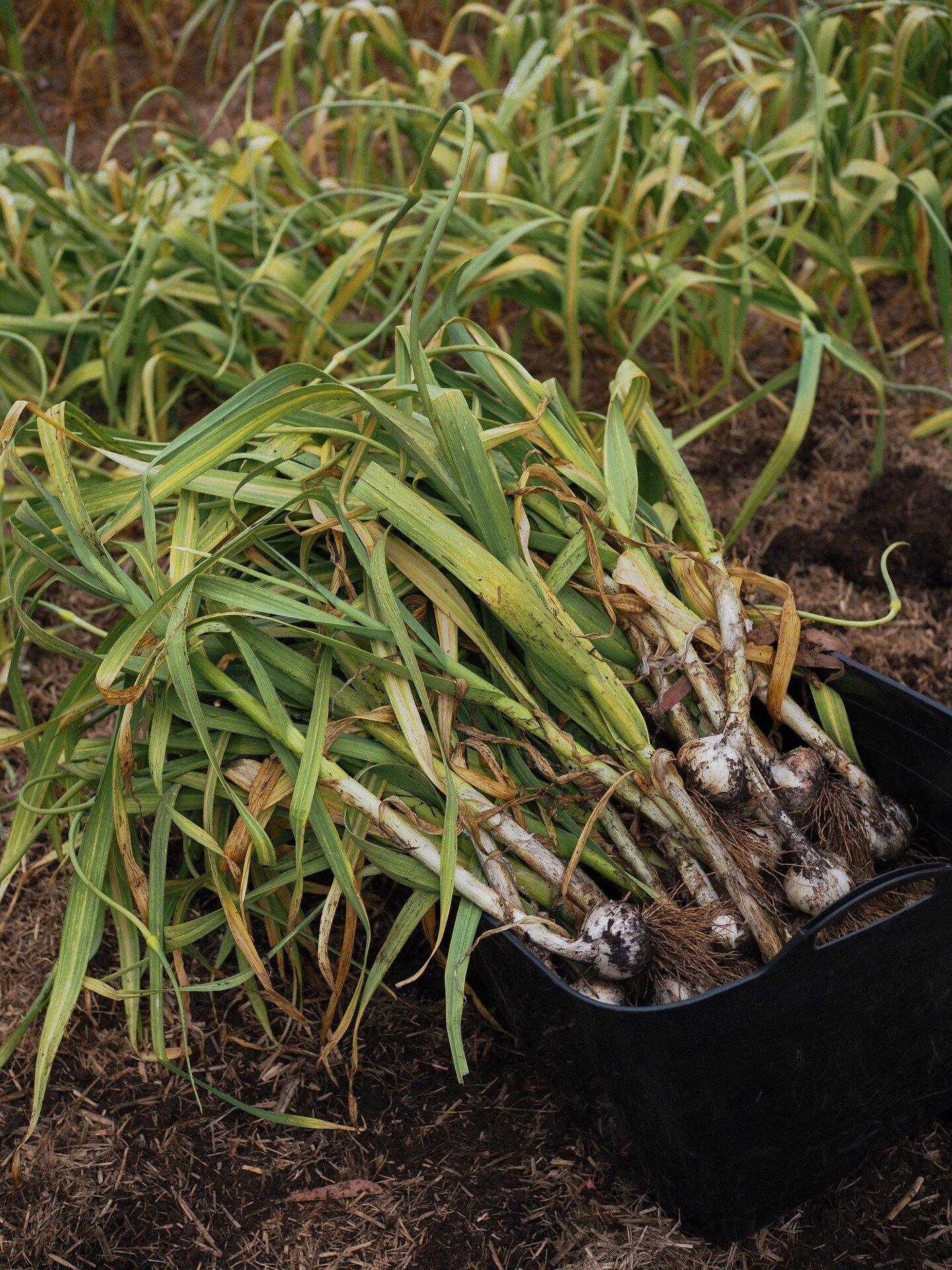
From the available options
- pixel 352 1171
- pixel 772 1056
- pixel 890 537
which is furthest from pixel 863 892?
pixel 890 537

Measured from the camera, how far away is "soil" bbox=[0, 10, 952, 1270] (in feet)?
3.21

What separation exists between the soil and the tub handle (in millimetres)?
354

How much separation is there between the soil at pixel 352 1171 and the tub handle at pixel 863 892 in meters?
0.35

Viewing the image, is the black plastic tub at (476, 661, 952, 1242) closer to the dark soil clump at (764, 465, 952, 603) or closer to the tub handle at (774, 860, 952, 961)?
the tub handle at (774, 860, 952, 961)

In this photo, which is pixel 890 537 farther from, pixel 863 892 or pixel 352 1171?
pixel 352 1171

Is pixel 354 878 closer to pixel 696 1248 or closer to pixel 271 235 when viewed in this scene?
pixel 696 1248

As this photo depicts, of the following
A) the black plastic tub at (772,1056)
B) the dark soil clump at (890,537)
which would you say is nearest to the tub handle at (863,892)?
the black plastic tub at (772,1056)

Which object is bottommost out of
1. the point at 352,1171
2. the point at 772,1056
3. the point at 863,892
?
the point at 352,1171

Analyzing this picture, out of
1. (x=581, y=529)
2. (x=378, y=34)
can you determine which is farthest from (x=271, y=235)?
(x=581, y=529)

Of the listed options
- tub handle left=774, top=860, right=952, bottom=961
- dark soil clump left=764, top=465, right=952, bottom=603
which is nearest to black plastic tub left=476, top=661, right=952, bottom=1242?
tub handle left=774, top=860, right=952, bottom=961

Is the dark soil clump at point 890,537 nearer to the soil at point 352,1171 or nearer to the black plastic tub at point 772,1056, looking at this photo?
the black plastic tub at point 772,1056

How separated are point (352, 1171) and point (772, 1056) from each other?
1.50 ft

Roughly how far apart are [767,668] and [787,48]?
7.55 ft

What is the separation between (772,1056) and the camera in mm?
856
